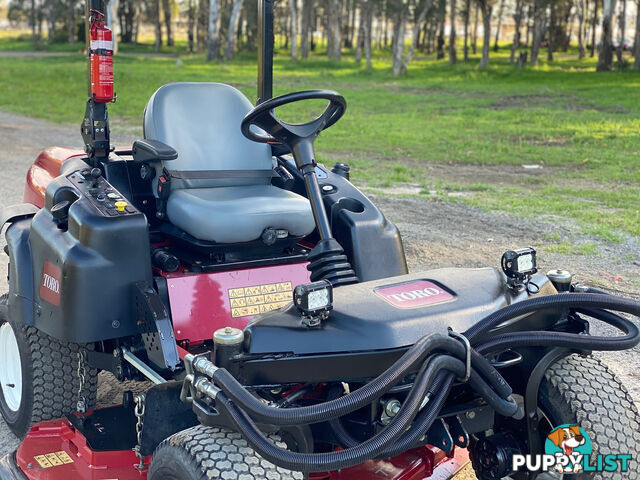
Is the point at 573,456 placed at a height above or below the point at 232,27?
below

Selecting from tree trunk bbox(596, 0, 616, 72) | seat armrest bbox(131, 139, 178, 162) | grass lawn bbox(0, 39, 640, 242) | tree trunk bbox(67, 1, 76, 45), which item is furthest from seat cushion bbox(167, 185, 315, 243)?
tree trunk bbox(67, 1, 76, 45)

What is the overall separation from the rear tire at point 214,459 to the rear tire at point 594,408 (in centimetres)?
86

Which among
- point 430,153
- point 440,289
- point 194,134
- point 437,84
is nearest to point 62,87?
point 437,84

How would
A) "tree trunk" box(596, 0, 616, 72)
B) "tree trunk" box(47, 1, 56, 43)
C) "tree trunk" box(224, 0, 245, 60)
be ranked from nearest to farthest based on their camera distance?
"tree trunk" box(596, 0, 616, 72) < "tree trunk" box(224, 0, 245, 60) < "tree trunk" box(47, 1, 56, 43)

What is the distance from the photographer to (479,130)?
1466 cm

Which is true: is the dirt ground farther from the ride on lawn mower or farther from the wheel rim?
the ride on lawn mower

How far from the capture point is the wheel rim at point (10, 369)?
12.5ft

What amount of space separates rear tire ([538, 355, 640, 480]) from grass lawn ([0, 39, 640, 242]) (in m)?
4.86

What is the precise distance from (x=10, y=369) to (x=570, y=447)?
2502 millimetres

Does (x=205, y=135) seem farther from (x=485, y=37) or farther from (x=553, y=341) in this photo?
(x=485, y=37)

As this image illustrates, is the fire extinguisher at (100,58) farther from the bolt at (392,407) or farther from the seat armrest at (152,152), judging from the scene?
the bolt at (392,407)

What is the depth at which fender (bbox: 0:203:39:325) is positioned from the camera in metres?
3.45

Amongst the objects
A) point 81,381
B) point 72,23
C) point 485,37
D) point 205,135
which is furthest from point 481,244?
point 72,23

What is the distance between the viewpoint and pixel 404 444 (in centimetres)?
224
